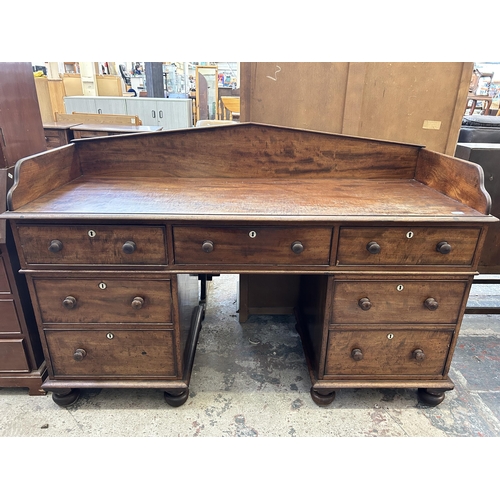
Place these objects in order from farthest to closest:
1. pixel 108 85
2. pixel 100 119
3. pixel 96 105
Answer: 1. pixel 108 85
2. pixel 96 105
3. pixel 100 119

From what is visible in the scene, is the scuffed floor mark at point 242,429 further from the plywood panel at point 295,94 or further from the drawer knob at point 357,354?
the plywood panel at point 295,94

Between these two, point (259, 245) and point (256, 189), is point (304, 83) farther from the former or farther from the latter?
point (259, 245)

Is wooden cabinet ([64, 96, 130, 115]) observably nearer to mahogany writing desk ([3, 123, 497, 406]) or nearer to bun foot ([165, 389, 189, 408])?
mahogany writing desk ([3, 123, 497, 406])

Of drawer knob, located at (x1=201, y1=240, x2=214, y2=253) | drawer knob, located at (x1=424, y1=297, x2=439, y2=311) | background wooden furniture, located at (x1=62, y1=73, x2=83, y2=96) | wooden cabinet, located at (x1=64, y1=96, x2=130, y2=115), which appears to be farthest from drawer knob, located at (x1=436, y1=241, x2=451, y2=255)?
background wooden furniture, located at (x1=62, y1=73, x2=83, y2=96)

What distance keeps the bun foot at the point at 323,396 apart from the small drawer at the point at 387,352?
10cm

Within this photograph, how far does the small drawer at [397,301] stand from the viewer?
1.47 metres

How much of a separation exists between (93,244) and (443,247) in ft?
4.24

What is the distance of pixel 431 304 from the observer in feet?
4.80

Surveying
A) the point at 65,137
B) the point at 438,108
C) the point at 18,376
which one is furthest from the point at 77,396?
the point at 65,137

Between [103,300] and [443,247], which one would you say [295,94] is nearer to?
[443,247]

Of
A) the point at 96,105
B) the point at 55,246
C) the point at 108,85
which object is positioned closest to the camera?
the point at 55,246

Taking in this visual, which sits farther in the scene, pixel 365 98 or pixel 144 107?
pixel 144 107

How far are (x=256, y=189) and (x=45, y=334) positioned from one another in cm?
107

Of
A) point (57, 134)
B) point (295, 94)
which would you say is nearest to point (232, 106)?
point (57, 134)
